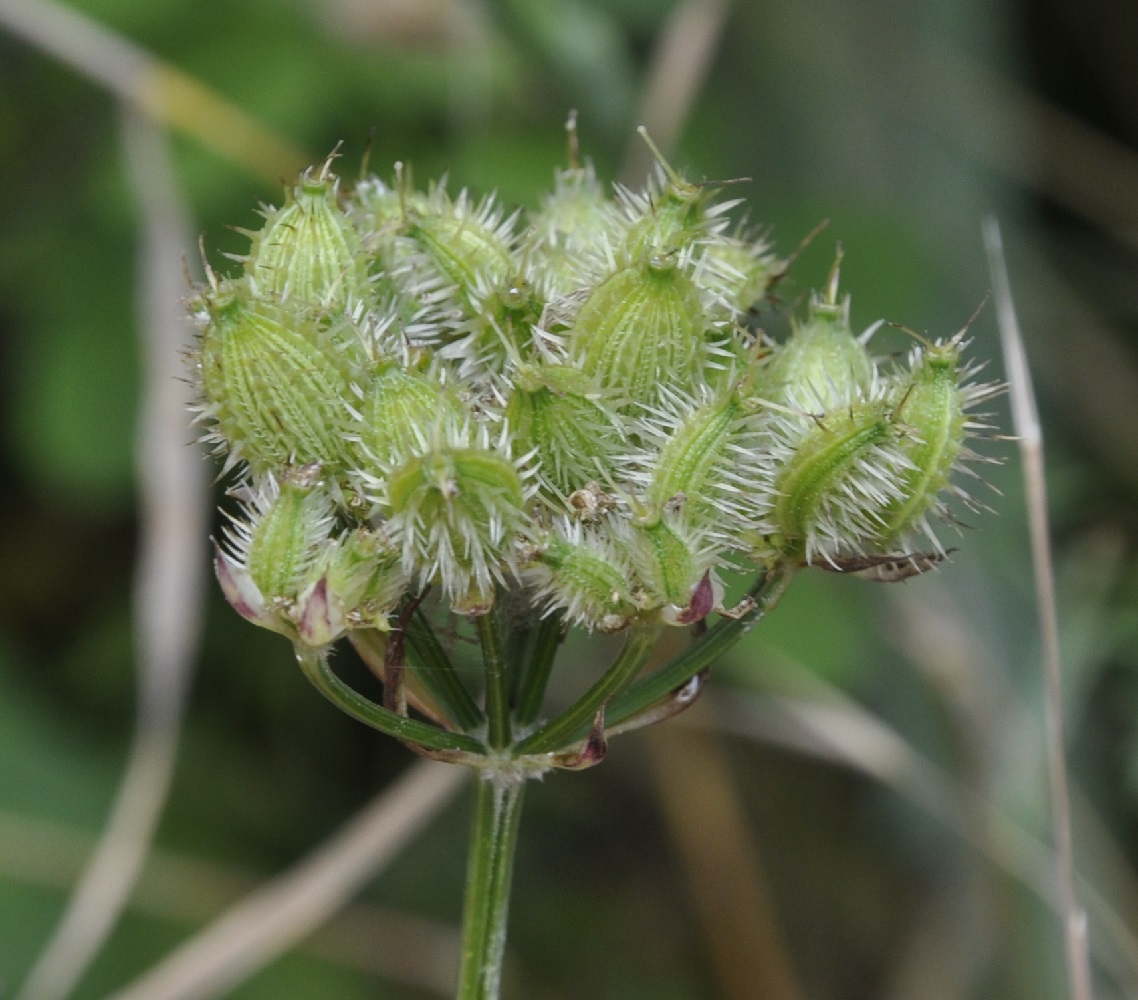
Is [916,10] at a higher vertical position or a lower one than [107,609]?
higher

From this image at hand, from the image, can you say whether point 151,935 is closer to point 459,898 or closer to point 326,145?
point 459,898

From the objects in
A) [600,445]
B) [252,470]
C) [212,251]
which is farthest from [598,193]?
[212,251]

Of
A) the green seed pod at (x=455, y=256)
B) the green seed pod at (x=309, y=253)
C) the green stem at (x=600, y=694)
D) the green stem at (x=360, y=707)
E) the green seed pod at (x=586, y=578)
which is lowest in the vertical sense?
the green stem at (x=360, y=707)

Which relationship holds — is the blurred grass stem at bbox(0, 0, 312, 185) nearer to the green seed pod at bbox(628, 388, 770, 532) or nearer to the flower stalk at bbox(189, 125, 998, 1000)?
the flower stalk at bbox(189, 125, 998, 1000)

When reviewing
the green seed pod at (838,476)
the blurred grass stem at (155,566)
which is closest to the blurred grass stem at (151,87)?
the blurred grass stem at (155,566)

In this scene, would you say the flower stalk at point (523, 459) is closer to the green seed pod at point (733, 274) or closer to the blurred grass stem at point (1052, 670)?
the green seed pod at point (733, 274)

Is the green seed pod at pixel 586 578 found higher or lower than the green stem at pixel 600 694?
higher

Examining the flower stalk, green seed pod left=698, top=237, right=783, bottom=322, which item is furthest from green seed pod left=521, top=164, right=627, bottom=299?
green seed pod left=698, top=237, right=783, bottom=322

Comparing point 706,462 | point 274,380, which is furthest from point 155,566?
point 706,462
